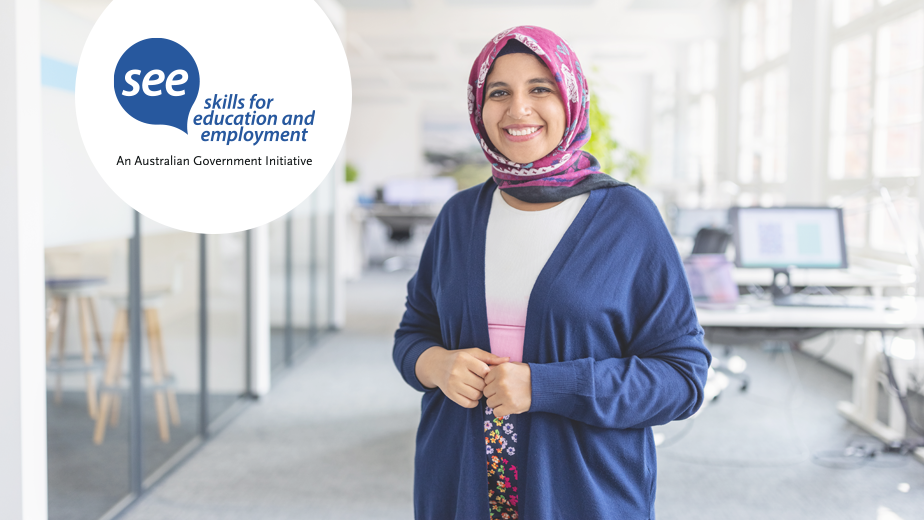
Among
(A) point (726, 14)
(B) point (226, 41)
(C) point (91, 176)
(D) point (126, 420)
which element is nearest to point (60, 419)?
(D) point (126, 420)

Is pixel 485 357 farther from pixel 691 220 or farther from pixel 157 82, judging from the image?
pixel 691 220

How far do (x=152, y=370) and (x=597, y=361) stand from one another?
7.79 ft

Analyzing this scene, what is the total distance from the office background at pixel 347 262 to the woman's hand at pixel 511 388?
118 cm

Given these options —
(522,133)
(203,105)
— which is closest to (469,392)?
(522,133)

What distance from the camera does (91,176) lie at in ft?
7.47

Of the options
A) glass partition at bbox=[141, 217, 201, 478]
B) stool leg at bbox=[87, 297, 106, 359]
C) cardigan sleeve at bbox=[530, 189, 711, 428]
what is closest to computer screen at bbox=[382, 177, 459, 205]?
glass partition at bbox=[141, 217, 201, 478]

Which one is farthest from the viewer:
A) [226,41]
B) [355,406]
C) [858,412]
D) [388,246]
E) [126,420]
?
[388,246]

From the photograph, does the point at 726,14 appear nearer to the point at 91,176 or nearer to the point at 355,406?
the point at 355,406

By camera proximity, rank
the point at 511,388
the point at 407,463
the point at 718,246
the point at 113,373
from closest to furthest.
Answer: the point at 511,388 → the point at 113,373 → the point at 407,463 → the point at 718,246

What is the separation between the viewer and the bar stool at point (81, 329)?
2.09 meters

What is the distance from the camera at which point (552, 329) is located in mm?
1011

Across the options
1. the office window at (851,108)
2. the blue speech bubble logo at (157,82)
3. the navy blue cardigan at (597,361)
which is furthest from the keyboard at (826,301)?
the blue speech bubble logo at (157,82)

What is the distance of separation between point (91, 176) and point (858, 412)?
3815 mm

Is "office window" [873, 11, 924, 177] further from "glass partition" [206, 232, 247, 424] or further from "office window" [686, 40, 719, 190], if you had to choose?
"glass partition" [206, 232, 247, 424]
